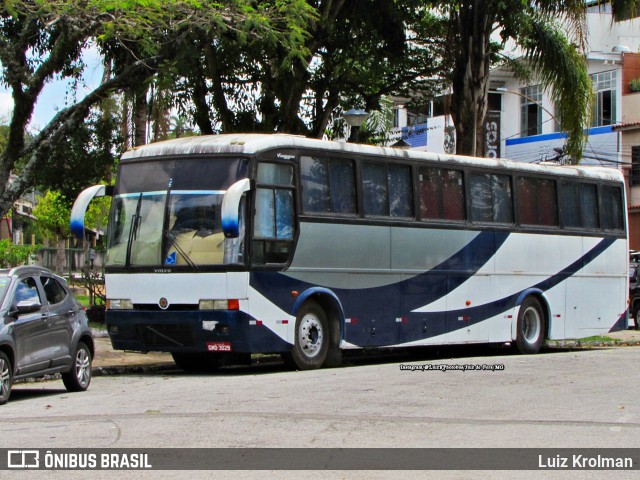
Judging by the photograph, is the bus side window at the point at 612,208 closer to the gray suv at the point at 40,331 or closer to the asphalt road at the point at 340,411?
the asphalt road at the point at 340,411

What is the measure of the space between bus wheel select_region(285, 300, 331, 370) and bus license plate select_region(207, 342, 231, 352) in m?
1.30

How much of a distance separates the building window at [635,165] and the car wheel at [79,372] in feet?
116

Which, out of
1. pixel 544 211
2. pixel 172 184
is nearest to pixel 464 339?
pixel 544 211

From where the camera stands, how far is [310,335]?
17.1 m

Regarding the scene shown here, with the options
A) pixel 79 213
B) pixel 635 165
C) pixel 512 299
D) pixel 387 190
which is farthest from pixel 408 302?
pixel 635 165

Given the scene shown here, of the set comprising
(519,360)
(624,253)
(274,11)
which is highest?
(274,11)

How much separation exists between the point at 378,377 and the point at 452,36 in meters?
12.3

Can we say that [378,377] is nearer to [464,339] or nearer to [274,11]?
[464,339]

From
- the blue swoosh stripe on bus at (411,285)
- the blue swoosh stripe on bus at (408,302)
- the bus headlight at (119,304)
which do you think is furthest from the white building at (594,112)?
the bus headlight at (119,304)

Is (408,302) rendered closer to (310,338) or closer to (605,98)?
(310,338)

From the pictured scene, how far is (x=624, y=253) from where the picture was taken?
24.2 meters

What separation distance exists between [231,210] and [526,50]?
563 inches

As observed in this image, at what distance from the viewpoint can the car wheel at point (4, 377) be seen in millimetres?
12195

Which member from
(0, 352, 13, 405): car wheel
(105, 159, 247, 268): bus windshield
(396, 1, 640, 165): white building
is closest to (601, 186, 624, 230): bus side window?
(105, 159, 247, 268): bus windshield
